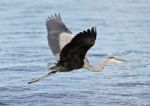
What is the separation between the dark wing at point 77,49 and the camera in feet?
26.1

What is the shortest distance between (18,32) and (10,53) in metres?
2.11

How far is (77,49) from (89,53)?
5.09 meters

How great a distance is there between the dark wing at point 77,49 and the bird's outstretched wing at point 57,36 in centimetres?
18

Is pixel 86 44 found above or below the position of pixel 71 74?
above

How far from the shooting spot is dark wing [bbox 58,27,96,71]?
26.1ft

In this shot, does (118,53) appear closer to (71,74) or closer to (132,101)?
(71,74)

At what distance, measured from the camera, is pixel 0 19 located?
17.5 m

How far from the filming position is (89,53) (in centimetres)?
1362

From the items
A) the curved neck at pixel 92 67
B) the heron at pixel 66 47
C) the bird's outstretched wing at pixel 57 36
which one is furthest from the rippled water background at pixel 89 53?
the bird's outstretched wing at pixel 57 36

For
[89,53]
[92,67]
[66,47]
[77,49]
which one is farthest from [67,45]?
[89,53]

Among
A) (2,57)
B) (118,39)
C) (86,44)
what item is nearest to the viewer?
(86,44)

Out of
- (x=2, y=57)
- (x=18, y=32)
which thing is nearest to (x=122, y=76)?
(x=2, y=57)

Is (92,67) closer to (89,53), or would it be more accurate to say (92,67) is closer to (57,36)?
(57,36)

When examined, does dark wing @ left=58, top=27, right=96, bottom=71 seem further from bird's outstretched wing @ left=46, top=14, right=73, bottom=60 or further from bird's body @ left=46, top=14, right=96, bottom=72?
bird's outstretched wing @ left=46, top=14, right=73, bottom=60
